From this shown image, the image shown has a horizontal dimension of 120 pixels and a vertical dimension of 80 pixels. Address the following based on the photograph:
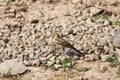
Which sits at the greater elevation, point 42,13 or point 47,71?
point 42,13

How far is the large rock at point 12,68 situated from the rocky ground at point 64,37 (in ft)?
0.39

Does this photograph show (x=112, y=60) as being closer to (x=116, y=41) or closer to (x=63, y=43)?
(x=116, y=41)

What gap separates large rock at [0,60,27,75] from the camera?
9469 millimetres

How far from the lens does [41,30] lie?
1064 centimetres

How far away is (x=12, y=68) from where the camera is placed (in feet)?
31.2

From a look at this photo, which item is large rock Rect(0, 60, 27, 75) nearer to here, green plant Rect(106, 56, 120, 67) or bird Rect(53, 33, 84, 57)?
bird Rect(53, 33, 84, 57)

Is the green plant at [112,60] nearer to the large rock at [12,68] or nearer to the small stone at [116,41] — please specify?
the small stone at [116,41]

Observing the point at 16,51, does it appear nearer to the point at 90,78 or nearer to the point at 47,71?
the point at 47,71

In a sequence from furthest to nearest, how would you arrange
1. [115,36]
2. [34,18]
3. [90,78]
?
1. [34,18]
2. [115,36]
3. [90,78]

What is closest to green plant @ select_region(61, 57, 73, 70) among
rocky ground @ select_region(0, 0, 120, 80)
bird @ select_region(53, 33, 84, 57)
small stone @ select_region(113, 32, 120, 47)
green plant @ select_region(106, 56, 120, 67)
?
rocky ground @ select_region(0, 0, 120, 80)

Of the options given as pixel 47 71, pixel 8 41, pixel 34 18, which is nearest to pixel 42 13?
pixel 34 18

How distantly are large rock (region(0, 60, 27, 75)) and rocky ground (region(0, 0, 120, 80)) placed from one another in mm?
120

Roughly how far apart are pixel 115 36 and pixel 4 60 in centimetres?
232

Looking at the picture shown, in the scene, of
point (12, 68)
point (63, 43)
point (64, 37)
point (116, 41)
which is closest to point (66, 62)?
point (63, 43)
